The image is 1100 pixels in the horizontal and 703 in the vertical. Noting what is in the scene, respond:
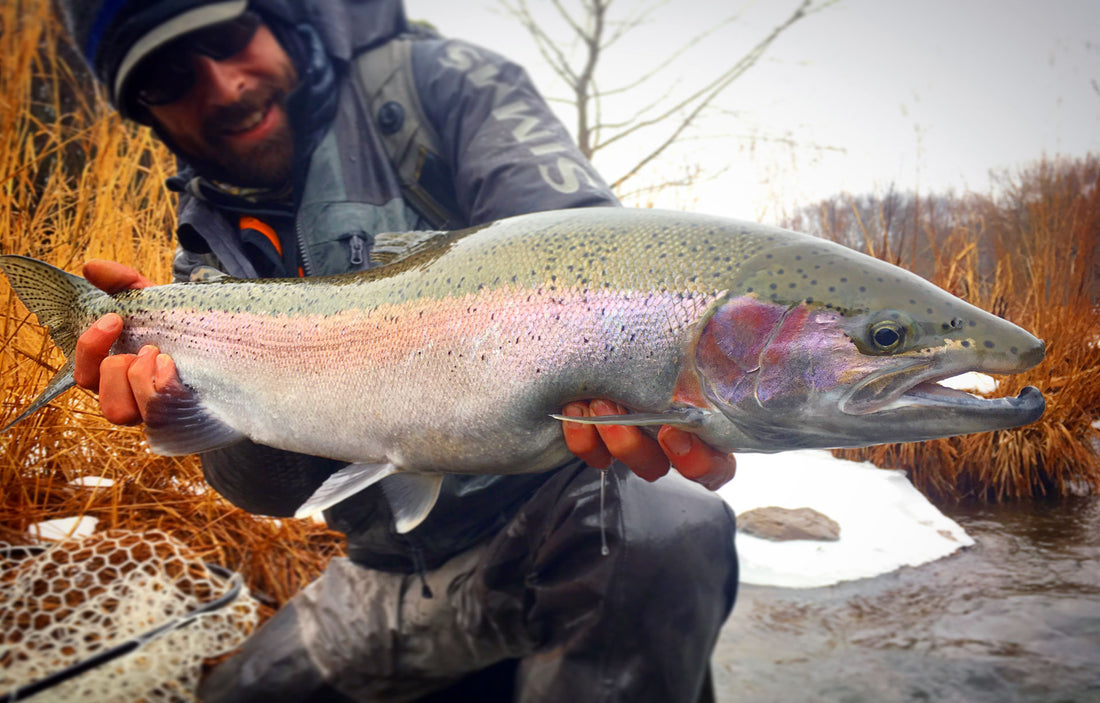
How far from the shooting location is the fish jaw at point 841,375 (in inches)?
38.8

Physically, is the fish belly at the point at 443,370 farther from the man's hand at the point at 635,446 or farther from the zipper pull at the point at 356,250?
the zipper pull at the point at 356,250

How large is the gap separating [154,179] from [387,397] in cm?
320

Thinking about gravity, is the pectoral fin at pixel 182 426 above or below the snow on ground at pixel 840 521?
above

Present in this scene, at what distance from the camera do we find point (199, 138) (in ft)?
6.97

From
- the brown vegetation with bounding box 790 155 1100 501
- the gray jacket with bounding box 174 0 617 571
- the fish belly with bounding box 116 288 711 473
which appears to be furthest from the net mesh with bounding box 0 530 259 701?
the brown vegetation with bounding box 790 155 1100 501

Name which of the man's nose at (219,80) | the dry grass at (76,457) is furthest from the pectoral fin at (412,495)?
the man's nose at (219,80)

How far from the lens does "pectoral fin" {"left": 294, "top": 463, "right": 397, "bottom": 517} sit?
51.5 inches

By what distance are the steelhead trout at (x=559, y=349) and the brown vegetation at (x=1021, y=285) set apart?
280cm

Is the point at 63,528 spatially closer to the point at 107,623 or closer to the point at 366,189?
the point at 107,623

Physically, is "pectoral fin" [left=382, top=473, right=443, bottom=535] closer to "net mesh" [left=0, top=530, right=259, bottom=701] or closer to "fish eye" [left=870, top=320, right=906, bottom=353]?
"net mesh" [left=0, top=530, right=259, bottom=701]

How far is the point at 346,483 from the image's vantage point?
1.36 metres

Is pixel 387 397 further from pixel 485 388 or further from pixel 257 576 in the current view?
pixel 257 576

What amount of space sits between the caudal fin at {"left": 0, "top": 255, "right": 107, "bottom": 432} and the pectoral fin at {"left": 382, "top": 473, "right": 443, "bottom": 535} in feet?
2.97

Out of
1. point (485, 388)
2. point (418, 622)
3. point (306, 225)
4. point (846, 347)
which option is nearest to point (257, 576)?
point (418, 622)
